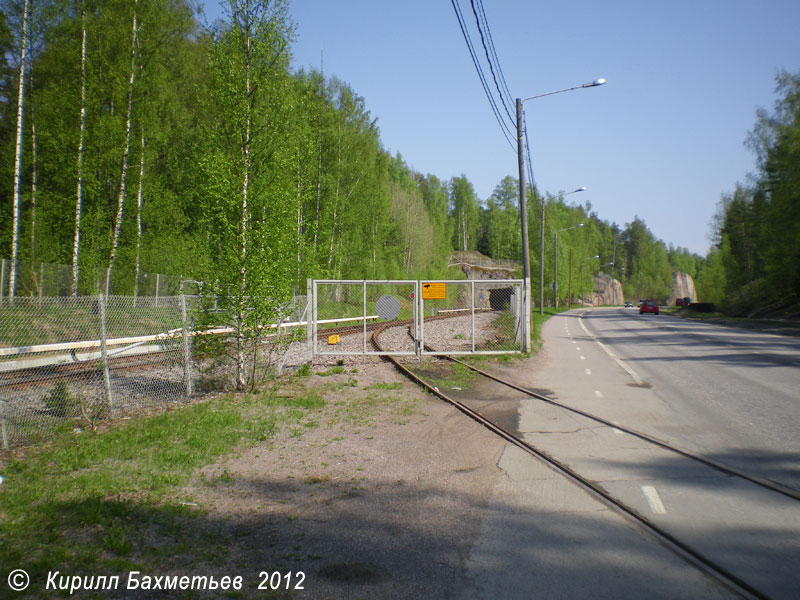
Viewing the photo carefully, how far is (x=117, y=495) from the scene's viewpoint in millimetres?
5441

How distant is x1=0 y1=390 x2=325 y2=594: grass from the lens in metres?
4.13

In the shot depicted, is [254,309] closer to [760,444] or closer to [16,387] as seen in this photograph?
[16,387]

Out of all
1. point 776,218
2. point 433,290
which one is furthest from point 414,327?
point 776,218

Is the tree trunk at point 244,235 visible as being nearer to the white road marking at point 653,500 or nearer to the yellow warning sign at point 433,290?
the yellow warning sign at point 433,290

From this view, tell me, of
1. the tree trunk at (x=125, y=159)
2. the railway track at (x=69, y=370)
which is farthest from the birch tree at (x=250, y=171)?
the tree trunk at (x=125, y=159)

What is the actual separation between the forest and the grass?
3.50 meters

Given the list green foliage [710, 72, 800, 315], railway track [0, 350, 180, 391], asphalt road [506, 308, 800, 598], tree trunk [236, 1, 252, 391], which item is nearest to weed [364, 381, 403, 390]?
tree trunk [236, 1, 252, 391]

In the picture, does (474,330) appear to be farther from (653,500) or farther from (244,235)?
(653,500)

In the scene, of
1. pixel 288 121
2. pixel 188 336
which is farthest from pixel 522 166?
pixel 188 336

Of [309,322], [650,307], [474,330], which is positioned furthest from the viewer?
[650,307]

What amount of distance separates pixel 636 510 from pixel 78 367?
12097mm

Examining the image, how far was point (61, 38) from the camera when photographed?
21.8m

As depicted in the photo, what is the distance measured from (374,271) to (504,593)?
38466mm

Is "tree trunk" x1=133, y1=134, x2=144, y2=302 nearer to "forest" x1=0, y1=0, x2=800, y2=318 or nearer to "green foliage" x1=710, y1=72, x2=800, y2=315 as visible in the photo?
"forest" x1=0, y1=0, x2=800, y2=318
